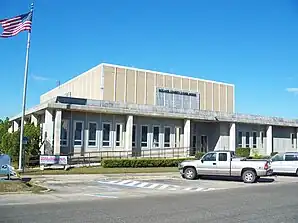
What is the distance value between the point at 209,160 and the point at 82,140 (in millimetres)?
13124

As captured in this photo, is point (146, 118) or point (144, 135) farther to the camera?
point (146, 118)

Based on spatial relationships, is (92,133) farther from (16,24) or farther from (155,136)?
(16,24)

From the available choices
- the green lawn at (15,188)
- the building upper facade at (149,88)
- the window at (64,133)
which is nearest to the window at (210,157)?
the green lawn at (15,188)

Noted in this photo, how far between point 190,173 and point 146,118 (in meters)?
13.7

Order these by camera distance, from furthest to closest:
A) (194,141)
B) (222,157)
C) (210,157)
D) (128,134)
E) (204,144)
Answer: (204,144) < (194,141) < (128,134) < (210,157) < (222,157)

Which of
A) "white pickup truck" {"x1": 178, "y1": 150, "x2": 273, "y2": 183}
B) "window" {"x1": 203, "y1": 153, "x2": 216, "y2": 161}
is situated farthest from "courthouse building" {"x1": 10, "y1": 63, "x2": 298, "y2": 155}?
"window" {"x1": 203, "y1": 153, "x2": 216, "y2": 161}

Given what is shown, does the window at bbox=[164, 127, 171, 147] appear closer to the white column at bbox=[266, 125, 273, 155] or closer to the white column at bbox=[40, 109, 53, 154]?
the white column at bbox=[40, 109, 53, 154]

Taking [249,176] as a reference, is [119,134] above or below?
above

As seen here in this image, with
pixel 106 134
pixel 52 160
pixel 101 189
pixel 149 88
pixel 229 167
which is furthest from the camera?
pixel 149 88

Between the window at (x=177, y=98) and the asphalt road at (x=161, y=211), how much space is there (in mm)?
41342

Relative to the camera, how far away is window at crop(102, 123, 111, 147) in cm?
3369

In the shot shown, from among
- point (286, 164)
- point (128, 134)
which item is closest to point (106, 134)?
point (128, 134)

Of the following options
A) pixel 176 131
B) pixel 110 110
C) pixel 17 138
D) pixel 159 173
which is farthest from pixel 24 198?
pixel 176 131

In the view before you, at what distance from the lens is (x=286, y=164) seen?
27.2 metres
